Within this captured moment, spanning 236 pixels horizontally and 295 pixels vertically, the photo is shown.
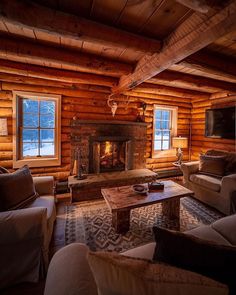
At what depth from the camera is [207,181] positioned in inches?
126

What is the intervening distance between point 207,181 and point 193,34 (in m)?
2.62

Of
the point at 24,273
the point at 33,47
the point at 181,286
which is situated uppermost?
the point at 33,47

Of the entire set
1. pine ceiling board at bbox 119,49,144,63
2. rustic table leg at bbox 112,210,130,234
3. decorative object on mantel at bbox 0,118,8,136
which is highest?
pine ceiling board at bbox 119,49,144,63

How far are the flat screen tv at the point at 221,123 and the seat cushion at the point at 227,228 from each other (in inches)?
127

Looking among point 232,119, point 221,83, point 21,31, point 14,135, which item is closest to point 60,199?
point 14,135

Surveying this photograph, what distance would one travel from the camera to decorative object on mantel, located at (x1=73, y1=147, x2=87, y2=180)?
11.6ft

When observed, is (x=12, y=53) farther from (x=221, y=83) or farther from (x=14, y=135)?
(x=221, y=83)

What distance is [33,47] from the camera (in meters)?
2.11

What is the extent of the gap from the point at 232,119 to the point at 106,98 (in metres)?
3.22

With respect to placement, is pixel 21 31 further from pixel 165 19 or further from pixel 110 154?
pixel 110 154

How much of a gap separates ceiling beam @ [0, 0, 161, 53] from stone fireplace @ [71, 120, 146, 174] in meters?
2.27

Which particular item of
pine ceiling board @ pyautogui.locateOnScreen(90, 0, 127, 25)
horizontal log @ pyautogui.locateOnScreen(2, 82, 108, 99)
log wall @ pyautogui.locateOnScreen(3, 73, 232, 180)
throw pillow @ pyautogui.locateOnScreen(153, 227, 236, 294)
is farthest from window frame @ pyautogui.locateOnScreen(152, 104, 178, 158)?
throw pillow @ pyautogui.locateOnScreen(153, 227, 236, 294)

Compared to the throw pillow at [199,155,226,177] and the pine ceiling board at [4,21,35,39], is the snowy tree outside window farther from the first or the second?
the throw pillow at [199,155,226,177]

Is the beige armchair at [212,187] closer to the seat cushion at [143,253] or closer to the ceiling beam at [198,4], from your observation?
the seat cushion at [143,253]
